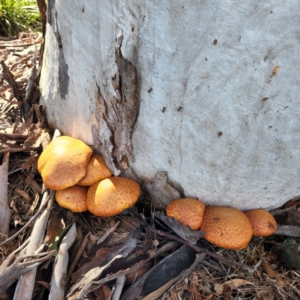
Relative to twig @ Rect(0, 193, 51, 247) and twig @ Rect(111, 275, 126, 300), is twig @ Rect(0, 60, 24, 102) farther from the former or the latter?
twig @ Rect(111, 275, 126, 300)

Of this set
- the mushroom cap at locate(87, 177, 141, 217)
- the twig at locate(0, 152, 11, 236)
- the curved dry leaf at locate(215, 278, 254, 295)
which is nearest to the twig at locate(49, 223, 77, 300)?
the mushroom cap at locate(87, 177, 141, 217)

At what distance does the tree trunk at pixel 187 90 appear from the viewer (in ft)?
6.05

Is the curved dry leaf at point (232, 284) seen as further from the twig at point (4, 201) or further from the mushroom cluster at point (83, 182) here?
the twig at point (4, 201)

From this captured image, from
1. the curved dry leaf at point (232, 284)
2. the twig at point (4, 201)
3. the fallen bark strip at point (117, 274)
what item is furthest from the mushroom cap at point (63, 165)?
the curved dry leaf at point (232, 284)

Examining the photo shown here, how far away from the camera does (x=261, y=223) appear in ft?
8.52

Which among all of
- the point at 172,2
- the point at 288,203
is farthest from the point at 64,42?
the point at 288,203

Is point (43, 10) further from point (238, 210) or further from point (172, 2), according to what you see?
point (238, 210)

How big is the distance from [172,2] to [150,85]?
1.67ft

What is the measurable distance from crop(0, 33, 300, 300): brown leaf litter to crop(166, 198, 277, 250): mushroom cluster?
8 cm

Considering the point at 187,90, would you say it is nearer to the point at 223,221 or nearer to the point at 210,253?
the point at 223,221

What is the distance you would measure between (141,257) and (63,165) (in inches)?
33.0

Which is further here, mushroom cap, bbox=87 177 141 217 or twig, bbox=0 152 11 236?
twig, bbox=0 152 11 236

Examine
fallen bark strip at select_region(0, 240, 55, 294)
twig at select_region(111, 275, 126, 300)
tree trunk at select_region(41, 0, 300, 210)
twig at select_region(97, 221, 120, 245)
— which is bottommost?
twig at select_region(111, 275, 126, 300)

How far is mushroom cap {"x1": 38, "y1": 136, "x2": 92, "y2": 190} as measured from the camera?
2508mm
